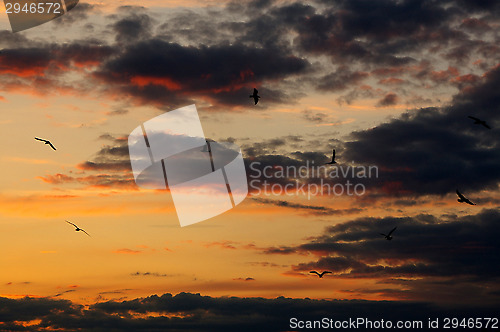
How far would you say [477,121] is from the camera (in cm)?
8981

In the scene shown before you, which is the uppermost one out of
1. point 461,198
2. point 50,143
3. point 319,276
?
point 50,143

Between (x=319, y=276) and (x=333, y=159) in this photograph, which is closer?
(x=333, y=159)

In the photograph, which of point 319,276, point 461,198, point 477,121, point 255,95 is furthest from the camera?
point 319,276

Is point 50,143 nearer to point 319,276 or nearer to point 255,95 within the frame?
point 255,95

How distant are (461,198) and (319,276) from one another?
4563cm

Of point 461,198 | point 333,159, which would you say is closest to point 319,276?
point 333,159

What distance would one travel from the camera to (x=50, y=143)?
109m

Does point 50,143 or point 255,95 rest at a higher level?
point 255,95

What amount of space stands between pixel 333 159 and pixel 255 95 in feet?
78.6

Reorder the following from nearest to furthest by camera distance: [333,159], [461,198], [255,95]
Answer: [255,95] < [461,198] < [333,159]

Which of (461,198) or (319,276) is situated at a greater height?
(461,198)

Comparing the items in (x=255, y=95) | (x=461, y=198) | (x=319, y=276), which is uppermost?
(x=255, y=95)

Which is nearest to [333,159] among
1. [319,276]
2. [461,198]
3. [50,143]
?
[461,198]

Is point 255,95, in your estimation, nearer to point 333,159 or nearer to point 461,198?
point 333,159
